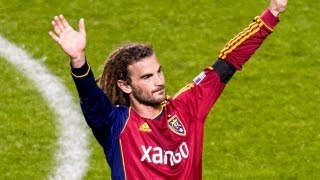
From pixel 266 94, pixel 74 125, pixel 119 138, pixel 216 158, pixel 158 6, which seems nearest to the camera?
pixel 119 138

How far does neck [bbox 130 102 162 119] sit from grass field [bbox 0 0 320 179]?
17.6 ft

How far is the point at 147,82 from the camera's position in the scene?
7.60m

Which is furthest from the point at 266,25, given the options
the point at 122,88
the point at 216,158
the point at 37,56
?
the point at 37,56

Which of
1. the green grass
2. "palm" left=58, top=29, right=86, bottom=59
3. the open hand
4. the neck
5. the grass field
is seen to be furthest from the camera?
the grass field

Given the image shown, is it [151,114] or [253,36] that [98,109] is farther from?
[253,36]

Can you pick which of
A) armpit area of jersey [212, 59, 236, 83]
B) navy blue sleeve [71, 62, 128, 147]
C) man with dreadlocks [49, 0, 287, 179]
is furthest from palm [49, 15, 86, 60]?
armpit area of jersey [212, 59, 236, 83]

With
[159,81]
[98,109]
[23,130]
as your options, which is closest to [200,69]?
[23,130]

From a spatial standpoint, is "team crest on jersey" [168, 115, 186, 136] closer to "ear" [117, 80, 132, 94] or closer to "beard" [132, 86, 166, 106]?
"beard" [132, 86, 166, 106]

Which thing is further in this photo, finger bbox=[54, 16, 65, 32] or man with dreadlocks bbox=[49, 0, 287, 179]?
man with dreadlocks bbox=[49, 0, 287, 179]

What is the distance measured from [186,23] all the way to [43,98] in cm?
389

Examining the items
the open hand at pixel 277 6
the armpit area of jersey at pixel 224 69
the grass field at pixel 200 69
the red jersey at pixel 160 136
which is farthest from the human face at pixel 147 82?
the grass field at pixel 200 69

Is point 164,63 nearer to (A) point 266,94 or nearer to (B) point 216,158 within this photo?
(A) point 266,94

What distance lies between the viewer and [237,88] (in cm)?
1552

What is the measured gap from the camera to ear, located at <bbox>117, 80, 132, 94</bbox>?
7.80 meters
